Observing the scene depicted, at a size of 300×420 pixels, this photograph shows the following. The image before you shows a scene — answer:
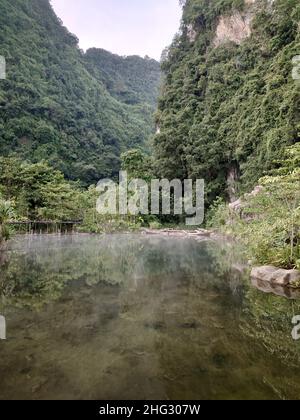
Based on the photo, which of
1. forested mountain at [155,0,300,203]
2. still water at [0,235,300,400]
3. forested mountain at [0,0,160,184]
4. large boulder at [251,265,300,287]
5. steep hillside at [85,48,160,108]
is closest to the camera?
still water at [0,235,300,400]

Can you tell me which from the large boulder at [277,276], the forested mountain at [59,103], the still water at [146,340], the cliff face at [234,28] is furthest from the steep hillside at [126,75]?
the still water at [146,340]

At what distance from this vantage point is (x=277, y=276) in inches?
352

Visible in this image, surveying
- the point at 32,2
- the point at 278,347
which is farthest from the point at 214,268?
the point at 32,2

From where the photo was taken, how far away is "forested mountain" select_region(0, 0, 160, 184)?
173ft

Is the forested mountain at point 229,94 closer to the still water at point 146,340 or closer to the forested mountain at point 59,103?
the forested mountain at point 59,103

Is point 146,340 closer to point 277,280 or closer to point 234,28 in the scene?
point 277,280

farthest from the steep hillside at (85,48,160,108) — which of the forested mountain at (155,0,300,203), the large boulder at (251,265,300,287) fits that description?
the large boulder at (251,265,300,287)

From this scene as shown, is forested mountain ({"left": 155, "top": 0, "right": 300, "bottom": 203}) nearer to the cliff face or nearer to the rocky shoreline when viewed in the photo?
the cliff face

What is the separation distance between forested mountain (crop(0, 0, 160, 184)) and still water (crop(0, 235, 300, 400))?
4435cm

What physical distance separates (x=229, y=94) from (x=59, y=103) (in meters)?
34.8

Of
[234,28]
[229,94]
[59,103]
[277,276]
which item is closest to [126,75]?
[59,103]

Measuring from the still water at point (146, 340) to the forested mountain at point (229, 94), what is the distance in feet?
65.4

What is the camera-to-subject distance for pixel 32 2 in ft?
249

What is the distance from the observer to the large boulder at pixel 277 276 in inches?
339
